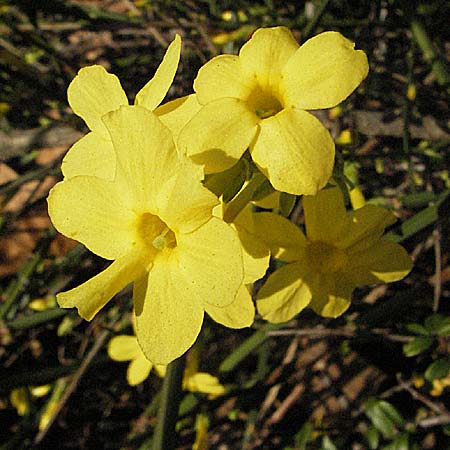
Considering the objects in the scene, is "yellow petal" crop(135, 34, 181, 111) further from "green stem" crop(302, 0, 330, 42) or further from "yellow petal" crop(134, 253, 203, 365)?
"green stem" crop(302, 0, 330, 42)

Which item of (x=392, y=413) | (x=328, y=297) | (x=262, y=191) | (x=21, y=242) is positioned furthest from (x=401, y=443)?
(x=21, y=242)

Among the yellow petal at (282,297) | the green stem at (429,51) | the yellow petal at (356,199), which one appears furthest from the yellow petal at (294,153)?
the green stem at (429,51)

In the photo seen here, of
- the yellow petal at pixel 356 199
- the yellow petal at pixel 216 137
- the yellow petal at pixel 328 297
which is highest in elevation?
the yellow petal at pixel 216 137

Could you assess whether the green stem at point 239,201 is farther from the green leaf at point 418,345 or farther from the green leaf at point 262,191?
the green leaf at point 418,345

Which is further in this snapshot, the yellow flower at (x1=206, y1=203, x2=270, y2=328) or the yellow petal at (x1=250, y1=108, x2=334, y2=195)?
the yellow flower at (x1=206, y1=203, x2=270, y2=328)

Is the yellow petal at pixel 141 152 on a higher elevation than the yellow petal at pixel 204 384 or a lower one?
higher

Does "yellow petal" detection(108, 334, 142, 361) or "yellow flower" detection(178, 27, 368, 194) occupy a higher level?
"yellow flower" detection(178, 27, 368, 194)

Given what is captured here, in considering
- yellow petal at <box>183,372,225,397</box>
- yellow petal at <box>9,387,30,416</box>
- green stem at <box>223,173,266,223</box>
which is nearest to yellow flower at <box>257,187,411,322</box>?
green stem at <box>223,173,266,223</box>

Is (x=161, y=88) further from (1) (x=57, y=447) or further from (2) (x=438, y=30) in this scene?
(1) (x=57, y=447)
